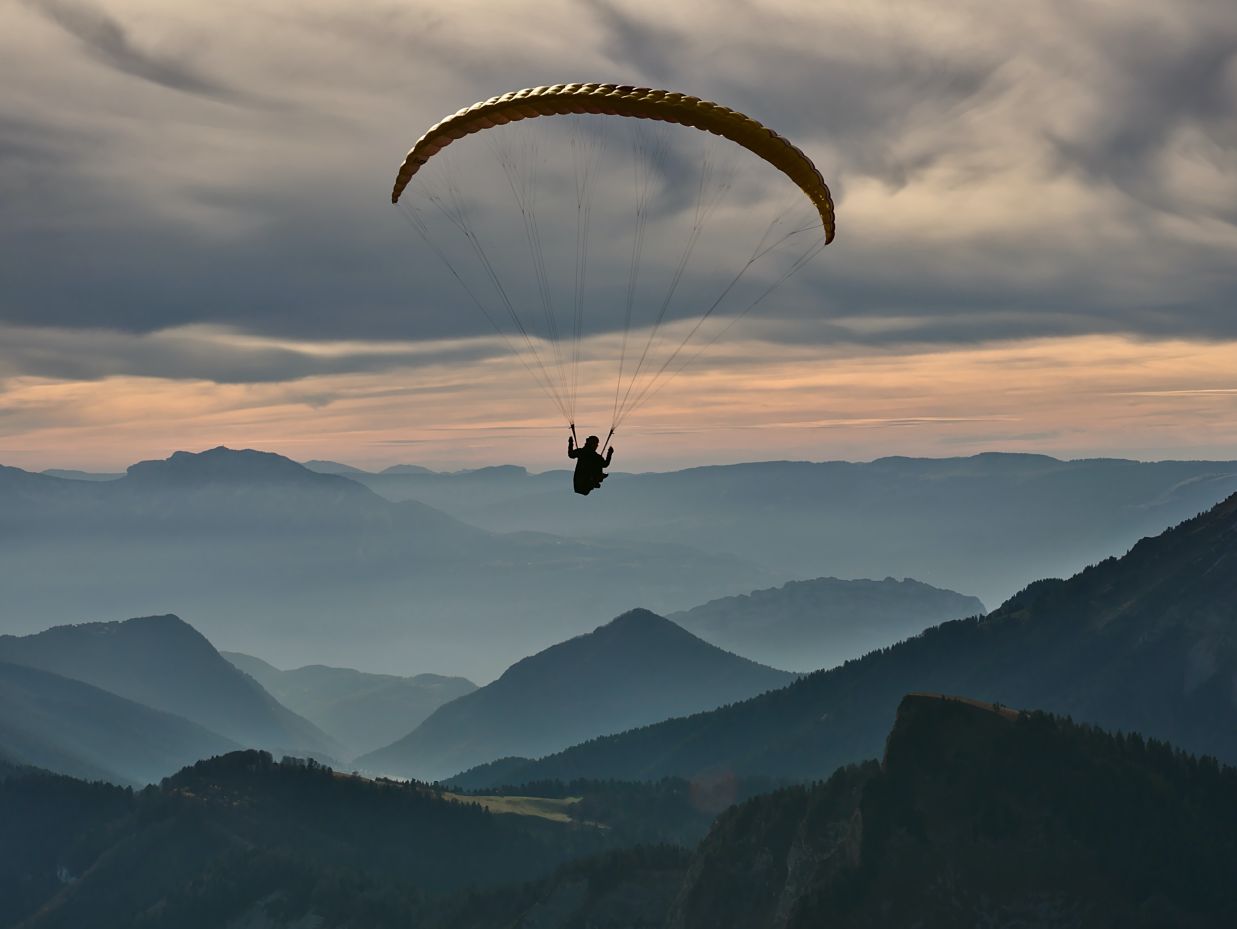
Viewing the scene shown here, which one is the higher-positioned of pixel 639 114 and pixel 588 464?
pixel 639 114

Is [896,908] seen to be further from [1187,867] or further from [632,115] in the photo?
[632,115]

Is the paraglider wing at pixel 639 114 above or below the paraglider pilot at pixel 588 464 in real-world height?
above

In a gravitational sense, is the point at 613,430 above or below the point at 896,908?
above

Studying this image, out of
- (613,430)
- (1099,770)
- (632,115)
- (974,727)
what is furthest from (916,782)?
(632,115)

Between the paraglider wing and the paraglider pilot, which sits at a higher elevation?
the paraglider wing
